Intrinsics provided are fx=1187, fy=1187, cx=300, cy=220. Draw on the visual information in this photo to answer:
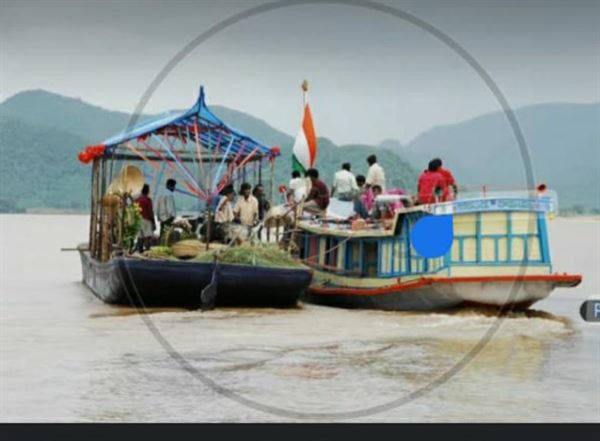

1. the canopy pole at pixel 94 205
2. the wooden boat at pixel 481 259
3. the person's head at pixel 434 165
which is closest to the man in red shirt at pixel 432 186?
the person's head at pixel 434 165

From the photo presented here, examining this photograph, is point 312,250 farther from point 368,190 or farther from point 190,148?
point 190,148

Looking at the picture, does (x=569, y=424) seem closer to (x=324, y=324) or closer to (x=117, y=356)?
(x=117, y=356)

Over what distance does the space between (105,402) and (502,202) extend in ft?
23.4

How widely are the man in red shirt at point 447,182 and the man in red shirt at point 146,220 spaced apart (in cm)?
414

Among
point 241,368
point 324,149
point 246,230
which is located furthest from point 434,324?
Result: point 324,149

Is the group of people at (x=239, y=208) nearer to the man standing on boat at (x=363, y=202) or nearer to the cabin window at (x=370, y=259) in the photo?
the cabin window at (x=370, y=259)

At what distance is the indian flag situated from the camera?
20.2 m

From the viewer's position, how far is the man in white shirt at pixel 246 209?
54.0 ft

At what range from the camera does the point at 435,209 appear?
51.4 feet

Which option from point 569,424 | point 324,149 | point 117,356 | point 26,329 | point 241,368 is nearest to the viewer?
point 569,424

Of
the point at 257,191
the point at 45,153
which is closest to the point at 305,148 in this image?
the point at 257,191

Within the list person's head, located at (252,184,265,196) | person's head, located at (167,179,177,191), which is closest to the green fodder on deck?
person's head, located at (167,179,177,191)

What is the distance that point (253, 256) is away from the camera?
15.8 meters

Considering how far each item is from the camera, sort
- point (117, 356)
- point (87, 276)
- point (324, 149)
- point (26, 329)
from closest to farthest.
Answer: point (117, 356)
point (26, 329)
point (87, 276)
point (324, 149)
